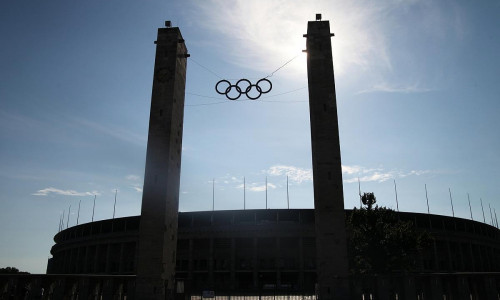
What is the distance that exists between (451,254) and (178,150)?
227 feet

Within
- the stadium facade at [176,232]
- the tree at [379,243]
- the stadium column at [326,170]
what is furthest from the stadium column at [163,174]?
the tree at [379,243]

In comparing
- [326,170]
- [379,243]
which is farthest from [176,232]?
[379,243]

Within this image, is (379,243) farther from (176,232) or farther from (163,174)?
(163,174)

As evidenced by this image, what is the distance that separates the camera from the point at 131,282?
33.9 meters

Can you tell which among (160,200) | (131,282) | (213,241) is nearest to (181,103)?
(160,200)

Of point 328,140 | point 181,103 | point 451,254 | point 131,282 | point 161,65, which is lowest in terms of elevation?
point 131,282

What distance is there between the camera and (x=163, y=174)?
3647 cm

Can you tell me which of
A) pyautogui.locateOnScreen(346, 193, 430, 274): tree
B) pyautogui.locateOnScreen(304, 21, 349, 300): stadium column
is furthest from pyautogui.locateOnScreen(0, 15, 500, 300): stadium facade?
pyautogui.locateOnScreen(346, 193, 430, 274): tree

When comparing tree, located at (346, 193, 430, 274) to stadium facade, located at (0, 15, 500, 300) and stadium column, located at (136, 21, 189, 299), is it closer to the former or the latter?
stadium facade, located at (0, 15, 500, 300)

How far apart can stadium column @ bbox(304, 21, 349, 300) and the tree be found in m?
6.56

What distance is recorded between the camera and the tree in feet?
124

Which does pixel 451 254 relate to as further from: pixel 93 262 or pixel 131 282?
pixel 93 262

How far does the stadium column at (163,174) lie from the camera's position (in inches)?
1340

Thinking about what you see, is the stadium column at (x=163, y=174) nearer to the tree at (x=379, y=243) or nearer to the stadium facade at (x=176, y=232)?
the stadium facade at (x=176, y=232)
